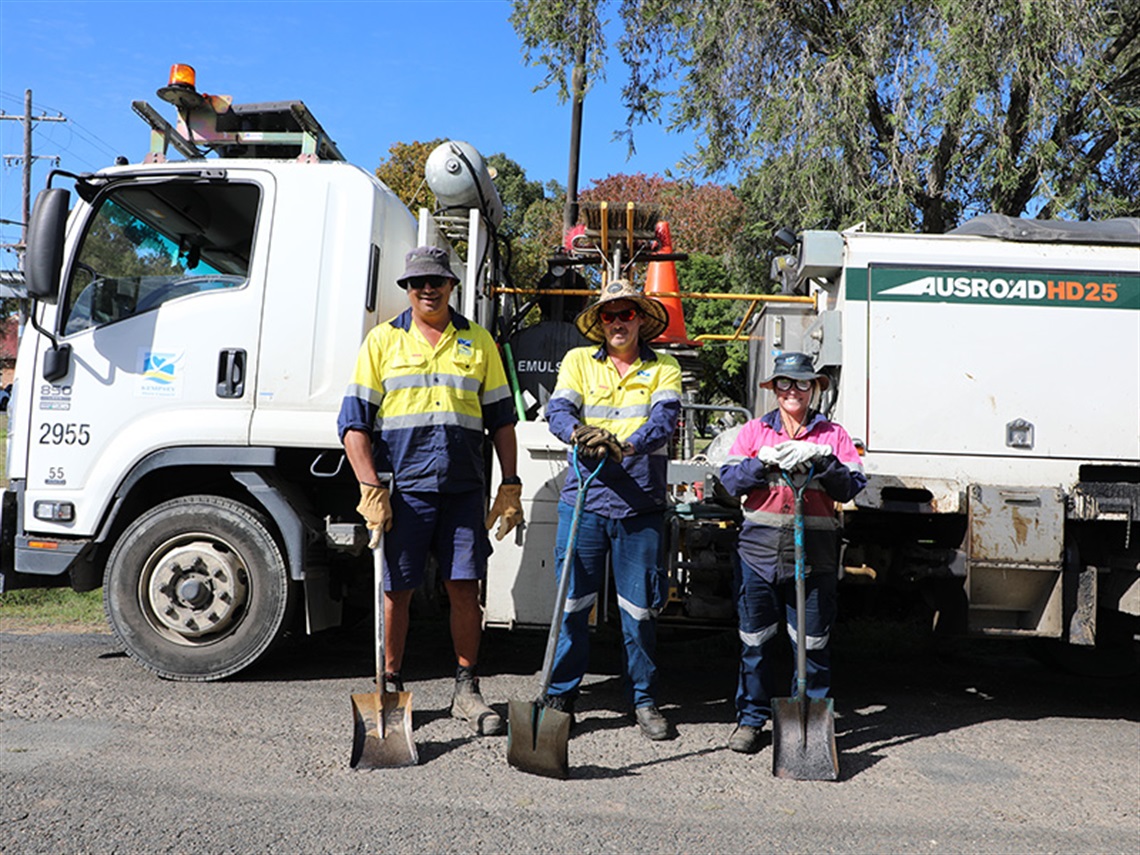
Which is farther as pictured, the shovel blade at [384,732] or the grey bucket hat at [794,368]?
the grey bucket hat at [794,368]

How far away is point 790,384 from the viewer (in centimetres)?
431

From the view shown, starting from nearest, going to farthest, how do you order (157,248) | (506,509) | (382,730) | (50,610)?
(382,730), (506,509), (157,248), (50,610)

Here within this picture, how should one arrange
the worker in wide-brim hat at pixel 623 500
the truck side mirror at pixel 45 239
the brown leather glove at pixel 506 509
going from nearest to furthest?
1. the worker in wide-brim hat at pixel 623 500
2. the brown leather glove at pixel 506 509
3. the truck side mirror at pixel 45 239

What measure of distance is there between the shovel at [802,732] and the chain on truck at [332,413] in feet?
2.47

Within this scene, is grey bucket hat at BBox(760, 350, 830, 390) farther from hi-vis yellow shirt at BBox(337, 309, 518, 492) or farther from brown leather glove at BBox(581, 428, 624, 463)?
hi-vis yellow shirt at BBox(337, 309, 518, 492)

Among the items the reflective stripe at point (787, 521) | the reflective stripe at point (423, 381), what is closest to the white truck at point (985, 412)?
the reflective stripe at point (787, 521)

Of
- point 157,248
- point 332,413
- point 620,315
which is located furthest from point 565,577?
point 157,248

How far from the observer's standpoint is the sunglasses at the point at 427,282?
14.5 feet

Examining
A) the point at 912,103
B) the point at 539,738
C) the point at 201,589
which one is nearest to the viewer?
the point at 539,738

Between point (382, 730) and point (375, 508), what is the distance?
0.92 meters

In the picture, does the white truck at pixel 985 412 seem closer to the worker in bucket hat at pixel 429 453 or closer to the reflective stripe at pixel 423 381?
the worker in bucket hat at pixel 429 453

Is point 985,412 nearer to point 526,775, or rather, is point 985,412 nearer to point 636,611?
point 636,611

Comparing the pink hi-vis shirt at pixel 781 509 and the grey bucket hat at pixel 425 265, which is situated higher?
the grey bucket hat at pixel 425 265

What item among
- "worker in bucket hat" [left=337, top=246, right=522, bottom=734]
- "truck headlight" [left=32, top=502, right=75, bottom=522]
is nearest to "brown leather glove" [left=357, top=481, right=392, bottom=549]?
"worker in bucket hat" [left=337, top=246, right=522, bottom=734]
